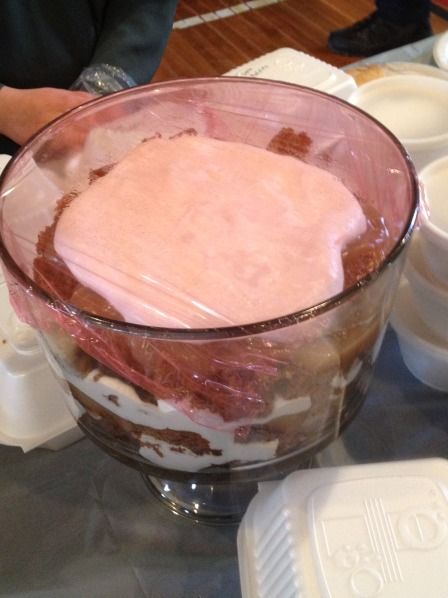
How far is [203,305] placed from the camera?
0.34m

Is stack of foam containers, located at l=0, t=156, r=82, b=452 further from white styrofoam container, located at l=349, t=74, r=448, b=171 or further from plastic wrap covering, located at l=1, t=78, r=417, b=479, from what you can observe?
white styrofoam container, located at l=349, t=74, r=448, b=171

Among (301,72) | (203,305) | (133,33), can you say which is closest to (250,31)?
(133,33)

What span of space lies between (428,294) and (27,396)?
326 mm

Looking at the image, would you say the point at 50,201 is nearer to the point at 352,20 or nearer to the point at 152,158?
the point at 152,158

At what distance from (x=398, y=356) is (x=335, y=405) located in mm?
196

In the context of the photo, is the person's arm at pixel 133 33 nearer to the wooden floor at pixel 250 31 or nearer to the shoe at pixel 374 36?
the wooden floor at pixel 250 31

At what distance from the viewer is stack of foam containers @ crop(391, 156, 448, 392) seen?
0.45m

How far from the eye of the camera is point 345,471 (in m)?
0.41

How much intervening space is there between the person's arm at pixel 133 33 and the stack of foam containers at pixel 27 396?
23.8 inches

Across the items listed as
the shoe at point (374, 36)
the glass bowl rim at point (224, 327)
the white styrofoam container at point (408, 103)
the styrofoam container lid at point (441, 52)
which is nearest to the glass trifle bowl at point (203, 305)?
the glass bowl rim at point (224, 327)

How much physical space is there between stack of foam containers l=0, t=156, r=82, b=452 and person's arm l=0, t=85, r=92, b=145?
30cm

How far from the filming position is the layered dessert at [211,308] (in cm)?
33

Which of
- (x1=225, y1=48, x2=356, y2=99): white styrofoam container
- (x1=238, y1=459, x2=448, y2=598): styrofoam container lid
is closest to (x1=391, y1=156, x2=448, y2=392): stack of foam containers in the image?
(x1=238, y1=459, x2=448, y2=598): styrofoam container lid

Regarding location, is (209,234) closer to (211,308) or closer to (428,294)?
(211,308)
